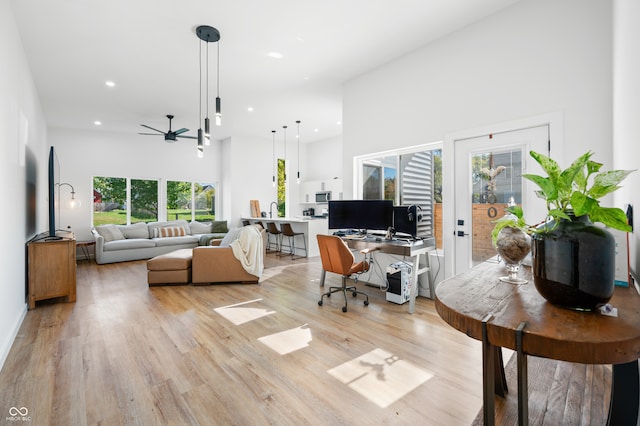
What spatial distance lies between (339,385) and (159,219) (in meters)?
8.06

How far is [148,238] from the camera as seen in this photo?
7688mm

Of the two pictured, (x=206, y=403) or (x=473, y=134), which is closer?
(x=206, y=403)

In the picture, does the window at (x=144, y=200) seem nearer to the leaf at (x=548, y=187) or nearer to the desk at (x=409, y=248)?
the desk at (x=409, y=248)

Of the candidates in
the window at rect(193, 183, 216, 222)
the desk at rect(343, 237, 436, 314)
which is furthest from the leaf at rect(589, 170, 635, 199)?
the window at rect(193, 183, 216, 222)

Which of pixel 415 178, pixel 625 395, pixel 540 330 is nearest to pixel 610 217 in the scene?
pixel 540 330

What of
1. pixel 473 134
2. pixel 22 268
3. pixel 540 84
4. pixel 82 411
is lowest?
pixel 82 411

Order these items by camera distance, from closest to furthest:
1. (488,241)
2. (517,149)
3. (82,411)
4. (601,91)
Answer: (82,411), (601,91), (517,149), (488,241)

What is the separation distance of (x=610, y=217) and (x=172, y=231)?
8464mm

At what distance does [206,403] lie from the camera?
6.27ft

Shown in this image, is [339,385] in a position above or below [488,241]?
below

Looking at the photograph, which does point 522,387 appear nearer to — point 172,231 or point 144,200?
point 172,231

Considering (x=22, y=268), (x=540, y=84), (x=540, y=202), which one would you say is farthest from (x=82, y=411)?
(x=540, y=84)

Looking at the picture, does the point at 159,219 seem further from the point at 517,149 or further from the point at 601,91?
the point at 601,91

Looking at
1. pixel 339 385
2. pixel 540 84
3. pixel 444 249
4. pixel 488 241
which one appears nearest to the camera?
pixel 339 385
